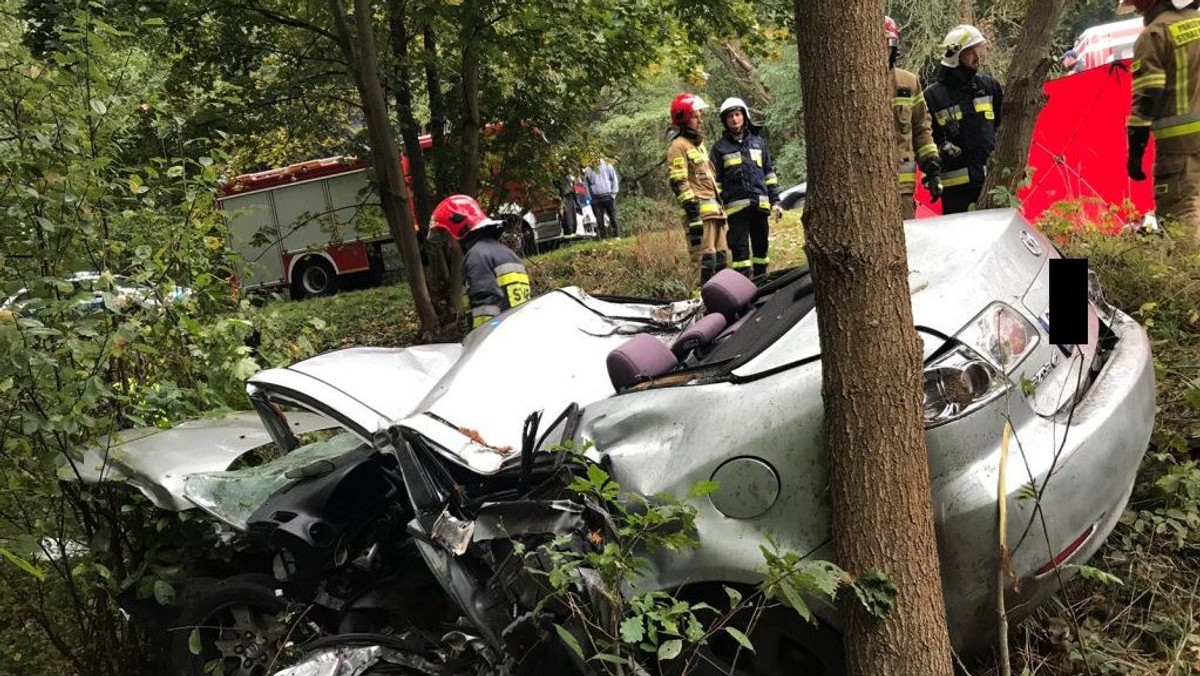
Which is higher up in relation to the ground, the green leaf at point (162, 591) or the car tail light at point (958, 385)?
the car tail light at point (958, 385)

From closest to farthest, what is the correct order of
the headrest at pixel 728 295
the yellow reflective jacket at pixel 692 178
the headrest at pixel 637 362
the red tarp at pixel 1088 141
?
1. the headrest at pixel 637 362
2. the headrest at pixel 728 295
3. the red tarp at pixel 1088 141
4. the yellow reflective jacket at pixel 692 178

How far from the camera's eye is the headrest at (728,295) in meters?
2.96

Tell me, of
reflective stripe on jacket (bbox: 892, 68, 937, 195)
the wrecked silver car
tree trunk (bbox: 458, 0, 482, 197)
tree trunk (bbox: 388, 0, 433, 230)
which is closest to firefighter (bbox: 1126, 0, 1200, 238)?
reflective stripe on jacket (bbox: 892, 68, 937, 195)

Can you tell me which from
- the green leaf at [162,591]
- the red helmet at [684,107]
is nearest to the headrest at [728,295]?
the green leaf at [162,591]

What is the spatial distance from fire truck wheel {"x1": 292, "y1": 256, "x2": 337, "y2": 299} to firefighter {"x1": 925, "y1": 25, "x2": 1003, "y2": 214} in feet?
43.2

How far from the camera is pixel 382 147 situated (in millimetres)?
7781

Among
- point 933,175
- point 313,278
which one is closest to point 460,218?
point 933,175

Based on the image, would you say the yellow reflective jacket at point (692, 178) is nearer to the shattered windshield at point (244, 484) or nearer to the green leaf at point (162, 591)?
the shattered windshield at point (244, 484)

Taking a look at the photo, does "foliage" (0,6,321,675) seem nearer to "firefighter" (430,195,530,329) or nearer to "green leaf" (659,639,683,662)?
"firefighter" (430,195,530,329)

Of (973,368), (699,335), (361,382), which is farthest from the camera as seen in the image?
(361,382)

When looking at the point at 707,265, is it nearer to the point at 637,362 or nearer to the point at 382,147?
the point at 382,147

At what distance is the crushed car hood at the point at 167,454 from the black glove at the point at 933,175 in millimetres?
4631

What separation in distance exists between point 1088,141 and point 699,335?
601cm

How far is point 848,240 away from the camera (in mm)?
2037
